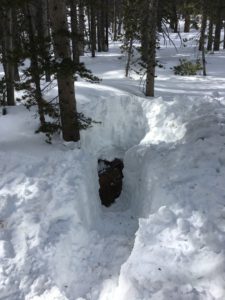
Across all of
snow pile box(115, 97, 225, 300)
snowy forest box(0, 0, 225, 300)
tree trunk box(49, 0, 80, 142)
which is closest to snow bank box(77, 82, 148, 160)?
snowy forest box(0, 0, 225, 300)

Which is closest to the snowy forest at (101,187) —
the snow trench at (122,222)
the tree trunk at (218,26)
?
the snow trench at (122,222)

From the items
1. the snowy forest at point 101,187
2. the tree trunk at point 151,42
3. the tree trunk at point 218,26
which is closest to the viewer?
the snowy forest at point 101,187

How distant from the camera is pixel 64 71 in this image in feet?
25.7

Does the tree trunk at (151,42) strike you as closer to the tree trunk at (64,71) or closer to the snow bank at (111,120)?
the snow bank at (111,120)

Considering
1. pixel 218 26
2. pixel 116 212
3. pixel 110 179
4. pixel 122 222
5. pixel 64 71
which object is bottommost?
pixel 116 212

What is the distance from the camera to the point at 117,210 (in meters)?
9.02

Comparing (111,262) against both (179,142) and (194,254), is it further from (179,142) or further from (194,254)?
(179,142)

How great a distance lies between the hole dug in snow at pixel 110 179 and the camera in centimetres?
978

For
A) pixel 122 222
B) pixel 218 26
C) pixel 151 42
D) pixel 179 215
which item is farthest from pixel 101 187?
pixel 218 26

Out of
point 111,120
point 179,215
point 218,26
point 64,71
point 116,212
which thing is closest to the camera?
point 179,215

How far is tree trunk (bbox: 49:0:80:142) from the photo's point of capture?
8242 mm

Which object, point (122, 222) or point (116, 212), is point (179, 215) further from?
point (116, 212)

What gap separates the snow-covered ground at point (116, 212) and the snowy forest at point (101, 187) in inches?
0.8

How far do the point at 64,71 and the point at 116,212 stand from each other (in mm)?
3618
